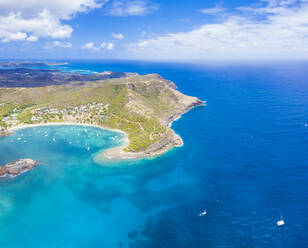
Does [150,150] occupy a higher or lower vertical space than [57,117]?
lower

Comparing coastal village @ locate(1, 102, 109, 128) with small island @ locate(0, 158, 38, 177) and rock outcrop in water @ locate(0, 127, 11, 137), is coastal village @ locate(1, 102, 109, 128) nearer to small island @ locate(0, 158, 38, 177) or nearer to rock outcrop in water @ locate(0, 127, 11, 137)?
rock outcrop in water @ locate(0, 127, 11, 137)

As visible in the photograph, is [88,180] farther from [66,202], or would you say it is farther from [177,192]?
[177,192]

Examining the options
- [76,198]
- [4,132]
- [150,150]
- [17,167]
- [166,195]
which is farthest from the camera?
[4,132]

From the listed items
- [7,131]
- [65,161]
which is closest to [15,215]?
[65,161]

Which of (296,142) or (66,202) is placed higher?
(296,142)

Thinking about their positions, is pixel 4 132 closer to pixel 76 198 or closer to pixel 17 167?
pixel 17 167

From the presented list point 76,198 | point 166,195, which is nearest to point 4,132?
point 76,198

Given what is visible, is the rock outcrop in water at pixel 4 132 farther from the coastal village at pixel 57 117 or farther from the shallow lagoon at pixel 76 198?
the shallow lagoon at pixel 76 198
